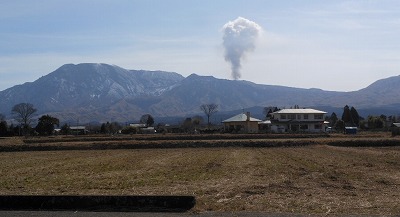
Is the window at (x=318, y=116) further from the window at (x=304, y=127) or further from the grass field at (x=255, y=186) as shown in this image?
the grass field at (x=255, y=186)

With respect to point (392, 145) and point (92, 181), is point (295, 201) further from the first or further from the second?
point (392, 145)

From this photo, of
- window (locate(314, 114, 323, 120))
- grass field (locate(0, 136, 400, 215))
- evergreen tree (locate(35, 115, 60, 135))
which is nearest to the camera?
grass field (locate(0, 136, 400, 215))

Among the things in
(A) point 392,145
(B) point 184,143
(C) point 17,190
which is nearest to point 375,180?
(C) point 17,190

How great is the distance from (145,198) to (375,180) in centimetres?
943

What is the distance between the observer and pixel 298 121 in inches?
3799

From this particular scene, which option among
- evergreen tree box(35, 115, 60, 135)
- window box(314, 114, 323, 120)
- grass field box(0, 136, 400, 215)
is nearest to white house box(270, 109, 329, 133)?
window box(314, 114, 323, 120)

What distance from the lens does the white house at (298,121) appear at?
9462 centimetres

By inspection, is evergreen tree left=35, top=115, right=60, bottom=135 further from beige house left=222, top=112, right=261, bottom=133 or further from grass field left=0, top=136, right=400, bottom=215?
grass field left=0, top=136, right=400, bottom=215

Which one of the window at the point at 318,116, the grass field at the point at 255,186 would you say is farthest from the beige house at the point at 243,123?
the grass field at the point at 255,186

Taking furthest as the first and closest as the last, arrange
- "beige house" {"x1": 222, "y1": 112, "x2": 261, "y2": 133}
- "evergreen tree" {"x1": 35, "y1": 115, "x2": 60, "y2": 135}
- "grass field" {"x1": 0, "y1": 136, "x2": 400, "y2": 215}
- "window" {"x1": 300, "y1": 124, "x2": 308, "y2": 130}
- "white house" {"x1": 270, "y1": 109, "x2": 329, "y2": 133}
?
"beige house" {"x1": 222, "y1": 112, "x2": 261, "y2": 133}, "window" {"x1": 300, "y1": 124, "x2": 308, "y2": 130}, "white house" {"x1": 270, "y1": 109, "x2": 329, "y2": 133}, "evergreen tree" {"x1": 35, "y1": 115, "x2": 60, "y2": 135}, "grass field" {"x1": 0, "y1": 136, "x2": 400, "y2": 215}

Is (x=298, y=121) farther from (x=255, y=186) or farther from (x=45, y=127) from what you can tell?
(x=255, y=186)

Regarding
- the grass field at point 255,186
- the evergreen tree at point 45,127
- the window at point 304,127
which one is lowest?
the grass field at point 255,186

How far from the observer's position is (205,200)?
527 inches

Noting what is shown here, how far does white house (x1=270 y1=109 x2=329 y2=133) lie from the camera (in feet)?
310
